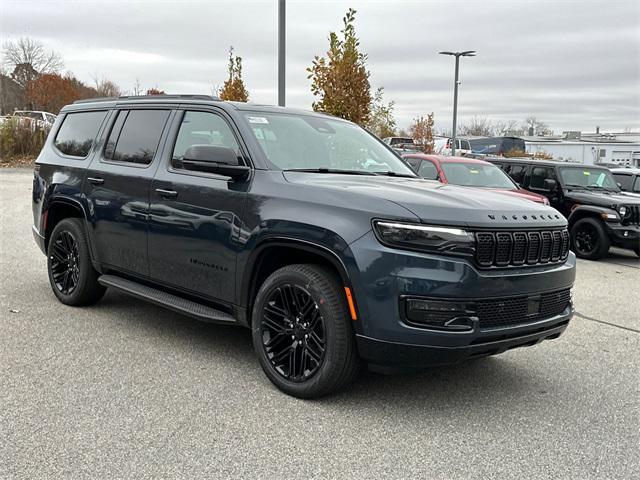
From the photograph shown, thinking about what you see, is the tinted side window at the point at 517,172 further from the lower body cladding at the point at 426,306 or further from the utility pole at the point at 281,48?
the lower body cladding at the point at 426,306

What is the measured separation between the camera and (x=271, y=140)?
4508 millimetres

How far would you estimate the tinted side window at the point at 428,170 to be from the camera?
36.3ft

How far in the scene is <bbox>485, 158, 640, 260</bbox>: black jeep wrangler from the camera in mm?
11016

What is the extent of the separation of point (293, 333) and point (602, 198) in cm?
922

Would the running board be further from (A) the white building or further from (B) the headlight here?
(A) the white building

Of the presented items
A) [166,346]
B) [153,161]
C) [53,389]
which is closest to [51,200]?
[153,161]

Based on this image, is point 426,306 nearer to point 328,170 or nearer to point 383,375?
point 383,375

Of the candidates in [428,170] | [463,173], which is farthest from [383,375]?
[463,173]

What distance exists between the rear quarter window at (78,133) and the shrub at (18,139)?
1985cm

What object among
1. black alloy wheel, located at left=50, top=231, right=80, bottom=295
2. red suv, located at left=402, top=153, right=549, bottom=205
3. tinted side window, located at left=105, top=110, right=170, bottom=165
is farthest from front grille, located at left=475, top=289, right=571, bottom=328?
red suv, located at left=402, top=153, right=549, bottom=205

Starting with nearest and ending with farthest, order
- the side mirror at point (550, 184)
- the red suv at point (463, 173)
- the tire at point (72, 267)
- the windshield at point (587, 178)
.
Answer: the tire at point (72, 267), the red suv at point (463, 173), the side mirror at point (550, 184), the windshield at point (587, 178)

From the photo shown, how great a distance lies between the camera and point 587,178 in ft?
40.6

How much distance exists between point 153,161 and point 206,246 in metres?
1.05

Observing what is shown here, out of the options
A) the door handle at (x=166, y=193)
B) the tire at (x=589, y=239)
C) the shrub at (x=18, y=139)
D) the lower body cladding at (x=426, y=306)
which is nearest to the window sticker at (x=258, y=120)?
the door handle at (x=166, y=193)
